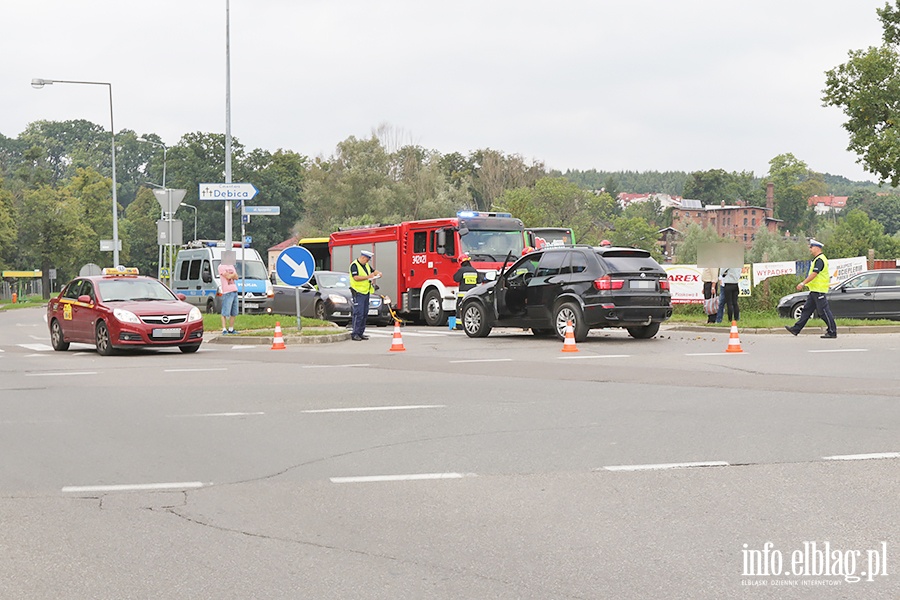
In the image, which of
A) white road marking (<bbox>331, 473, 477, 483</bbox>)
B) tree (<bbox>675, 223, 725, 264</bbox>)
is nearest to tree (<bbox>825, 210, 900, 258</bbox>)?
tree (<bbox>675, 223, 725, 264</bbox>)

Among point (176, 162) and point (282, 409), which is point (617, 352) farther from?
point (176, 162)

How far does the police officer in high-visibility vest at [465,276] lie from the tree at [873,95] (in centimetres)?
2026

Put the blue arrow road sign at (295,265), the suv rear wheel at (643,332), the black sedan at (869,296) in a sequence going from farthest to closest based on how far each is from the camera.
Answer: the black sedan at (869,296) < the blue arrow road sign at (295,265) < the suv rear wheel at (643,332)

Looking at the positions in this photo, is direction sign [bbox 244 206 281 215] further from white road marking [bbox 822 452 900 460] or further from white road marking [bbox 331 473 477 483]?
white road marking [bbox 822 452 900 460]

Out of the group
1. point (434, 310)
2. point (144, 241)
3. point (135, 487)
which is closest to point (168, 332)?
point (434, 310)

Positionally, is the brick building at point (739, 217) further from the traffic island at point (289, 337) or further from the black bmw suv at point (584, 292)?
the black bmw suv at point (584, 292)

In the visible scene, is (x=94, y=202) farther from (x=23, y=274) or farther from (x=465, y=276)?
(x=465, y=276)

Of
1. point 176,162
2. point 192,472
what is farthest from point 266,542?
point 176,162

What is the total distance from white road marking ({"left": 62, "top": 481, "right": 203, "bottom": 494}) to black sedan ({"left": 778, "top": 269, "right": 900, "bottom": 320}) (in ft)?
75.0

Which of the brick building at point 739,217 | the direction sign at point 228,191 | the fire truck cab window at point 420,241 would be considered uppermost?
the brick building at point 739,217

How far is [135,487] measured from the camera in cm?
750

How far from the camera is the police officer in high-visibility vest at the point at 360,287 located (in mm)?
23031

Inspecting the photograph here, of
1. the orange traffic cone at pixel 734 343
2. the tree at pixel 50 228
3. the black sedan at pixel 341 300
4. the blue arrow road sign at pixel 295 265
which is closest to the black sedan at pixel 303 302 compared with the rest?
the black sedan at pixel 341 300

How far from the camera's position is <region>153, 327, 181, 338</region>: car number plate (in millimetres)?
20066
